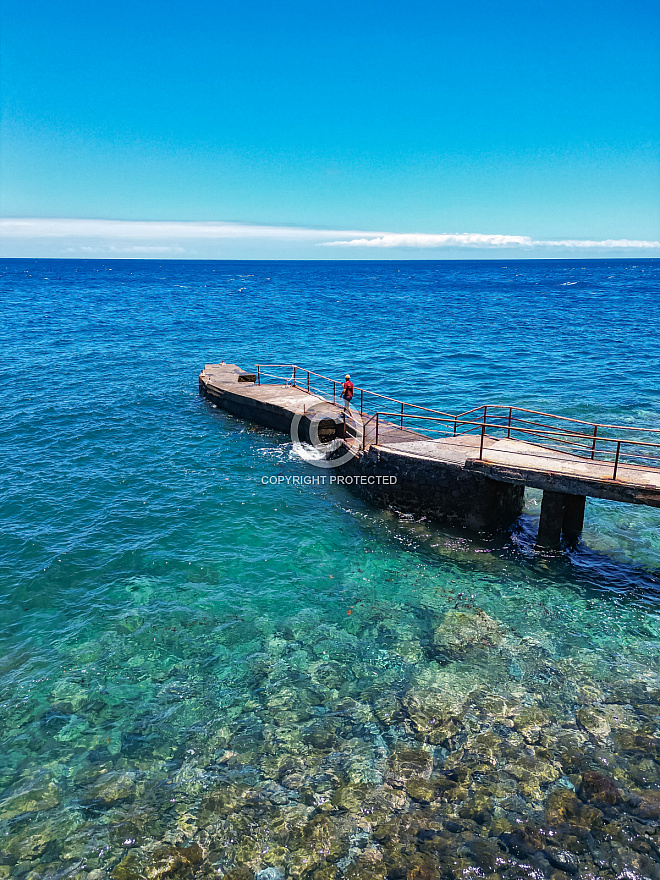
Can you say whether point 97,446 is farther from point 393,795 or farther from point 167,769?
point 393,795

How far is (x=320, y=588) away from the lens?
14188 millimetres

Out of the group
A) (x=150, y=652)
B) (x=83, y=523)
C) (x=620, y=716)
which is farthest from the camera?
(x=83, y=523)

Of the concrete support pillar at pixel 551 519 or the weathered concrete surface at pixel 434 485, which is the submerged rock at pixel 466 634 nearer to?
the concrete support pillar at pixel 551 519

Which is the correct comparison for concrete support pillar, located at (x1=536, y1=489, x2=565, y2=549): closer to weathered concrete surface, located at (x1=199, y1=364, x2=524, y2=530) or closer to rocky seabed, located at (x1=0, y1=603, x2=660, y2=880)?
weathered concrete surface, located at (x1=199, y1=364, x2=524, y2=530)

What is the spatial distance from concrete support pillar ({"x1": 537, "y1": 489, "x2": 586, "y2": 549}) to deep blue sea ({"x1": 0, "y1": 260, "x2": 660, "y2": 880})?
22.4 inches

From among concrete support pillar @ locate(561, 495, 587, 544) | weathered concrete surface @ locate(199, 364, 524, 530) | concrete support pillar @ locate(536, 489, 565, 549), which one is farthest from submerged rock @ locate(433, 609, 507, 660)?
concrete support pillar @ locate(561, 495, 587, 544)

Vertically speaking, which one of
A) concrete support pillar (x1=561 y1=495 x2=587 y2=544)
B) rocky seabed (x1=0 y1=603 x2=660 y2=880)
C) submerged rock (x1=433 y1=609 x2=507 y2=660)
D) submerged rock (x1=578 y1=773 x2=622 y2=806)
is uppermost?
concrete support pillar (x1=561 y1=495 x2=587 y2=544)

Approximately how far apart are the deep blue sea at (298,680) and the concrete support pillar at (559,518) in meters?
0.57

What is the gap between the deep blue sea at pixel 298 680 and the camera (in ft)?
26.6

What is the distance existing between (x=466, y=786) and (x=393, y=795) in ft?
3.76

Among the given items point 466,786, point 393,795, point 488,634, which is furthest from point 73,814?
point 488,634

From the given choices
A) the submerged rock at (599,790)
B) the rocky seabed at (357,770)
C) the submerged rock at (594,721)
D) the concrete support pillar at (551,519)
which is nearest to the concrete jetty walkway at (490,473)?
the concrete support pillar at (551,519)

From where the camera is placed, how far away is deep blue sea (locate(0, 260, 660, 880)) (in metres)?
8.11

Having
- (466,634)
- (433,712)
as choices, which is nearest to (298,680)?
(433,712)
